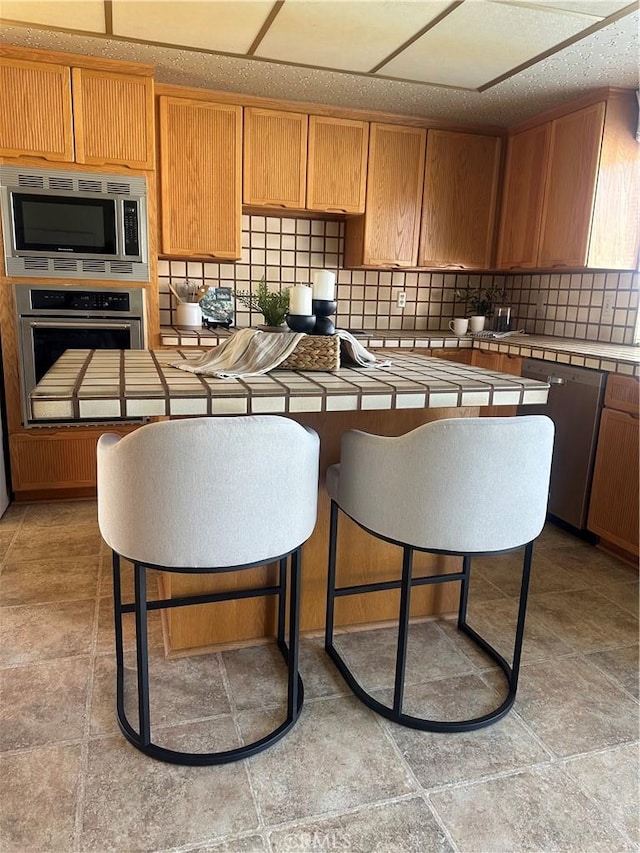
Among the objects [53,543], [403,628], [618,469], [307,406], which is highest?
[307,406]

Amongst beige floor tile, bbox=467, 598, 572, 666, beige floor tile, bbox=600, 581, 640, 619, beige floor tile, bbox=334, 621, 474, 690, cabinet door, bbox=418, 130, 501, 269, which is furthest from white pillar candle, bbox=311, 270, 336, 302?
cabinet door, bbox=418, 130, 501, 269

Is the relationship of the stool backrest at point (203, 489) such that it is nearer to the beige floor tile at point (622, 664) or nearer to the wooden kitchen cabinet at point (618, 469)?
the beige floor tile at point (622, 664)

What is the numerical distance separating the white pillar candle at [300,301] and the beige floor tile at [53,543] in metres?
1.61

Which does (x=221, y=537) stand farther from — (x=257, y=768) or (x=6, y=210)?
(x=6, y=210)

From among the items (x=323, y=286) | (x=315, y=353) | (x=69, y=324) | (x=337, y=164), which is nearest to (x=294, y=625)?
(x=315, y=353)

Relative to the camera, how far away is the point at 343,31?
A: 262cm

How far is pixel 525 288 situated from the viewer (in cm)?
434

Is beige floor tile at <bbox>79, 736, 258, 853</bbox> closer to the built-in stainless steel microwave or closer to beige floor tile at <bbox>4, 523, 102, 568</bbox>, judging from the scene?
beige floor tile at <bbox>4, 523, 102, 568</bbox>

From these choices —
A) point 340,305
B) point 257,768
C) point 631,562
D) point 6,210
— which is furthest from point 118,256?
point 631,562

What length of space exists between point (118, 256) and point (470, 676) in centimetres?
269

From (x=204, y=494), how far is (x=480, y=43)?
2555 millimetres

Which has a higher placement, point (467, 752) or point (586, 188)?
point (586, 188)

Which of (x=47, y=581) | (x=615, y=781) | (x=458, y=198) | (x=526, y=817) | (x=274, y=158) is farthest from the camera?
(x=458, y=198)

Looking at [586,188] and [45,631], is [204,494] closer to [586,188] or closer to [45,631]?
[45,631]
